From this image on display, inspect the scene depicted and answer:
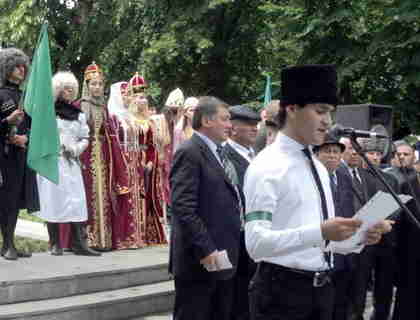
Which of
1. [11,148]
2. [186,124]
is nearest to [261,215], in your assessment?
[11,148]

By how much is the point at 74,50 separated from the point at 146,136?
45.6 ft

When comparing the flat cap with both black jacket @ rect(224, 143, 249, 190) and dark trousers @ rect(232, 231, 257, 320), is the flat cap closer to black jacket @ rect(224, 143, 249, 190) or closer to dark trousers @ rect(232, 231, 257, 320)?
black jacket @ rect(224, 143, 249, 190)

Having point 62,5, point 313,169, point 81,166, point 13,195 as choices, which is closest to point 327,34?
point 81,166

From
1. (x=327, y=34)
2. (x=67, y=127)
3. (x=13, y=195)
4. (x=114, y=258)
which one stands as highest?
(x=327, y=34)

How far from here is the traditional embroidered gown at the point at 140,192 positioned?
30.5ft

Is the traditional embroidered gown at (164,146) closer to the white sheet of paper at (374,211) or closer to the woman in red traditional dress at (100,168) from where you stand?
the woman in red traditional dress at (100,168)

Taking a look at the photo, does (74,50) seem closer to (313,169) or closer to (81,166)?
(81,166)

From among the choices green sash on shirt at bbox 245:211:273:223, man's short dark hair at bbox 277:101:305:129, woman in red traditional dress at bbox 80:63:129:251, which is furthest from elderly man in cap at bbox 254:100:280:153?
green sash on shirt at bbox 245:211:273:223

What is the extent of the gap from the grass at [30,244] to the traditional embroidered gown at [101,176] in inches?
27.7

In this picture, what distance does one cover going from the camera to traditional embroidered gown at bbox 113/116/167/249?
9297 millimetres

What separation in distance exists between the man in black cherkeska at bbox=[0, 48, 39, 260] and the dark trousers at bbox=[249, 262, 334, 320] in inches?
179

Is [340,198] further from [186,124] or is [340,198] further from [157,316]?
[186,124]

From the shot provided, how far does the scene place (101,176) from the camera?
902cm

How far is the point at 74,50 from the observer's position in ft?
74.9
